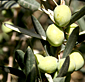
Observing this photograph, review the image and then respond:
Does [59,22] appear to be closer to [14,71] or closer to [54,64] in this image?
[54,64]

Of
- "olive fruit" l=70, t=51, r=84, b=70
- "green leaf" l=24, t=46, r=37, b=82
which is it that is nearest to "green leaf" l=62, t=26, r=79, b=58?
"olive fruit" l=70, t=51, r=84, b=70

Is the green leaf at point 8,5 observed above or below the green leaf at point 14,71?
above

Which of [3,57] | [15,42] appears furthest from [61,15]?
[3,57]

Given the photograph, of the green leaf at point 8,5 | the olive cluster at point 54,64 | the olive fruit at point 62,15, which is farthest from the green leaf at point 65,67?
the green leaf at point 8,5

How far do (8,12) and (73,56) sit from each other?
3.05ft

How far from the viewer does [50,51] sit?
78 cm

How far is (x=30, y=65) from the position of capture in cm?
67

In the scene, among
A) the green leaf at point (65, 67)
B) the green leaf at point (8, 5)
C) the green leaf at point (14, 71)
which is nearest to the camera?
the green leaf at point (65, 67)

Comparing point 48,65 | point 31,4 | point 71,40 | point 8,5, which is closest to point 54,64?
point 48,65

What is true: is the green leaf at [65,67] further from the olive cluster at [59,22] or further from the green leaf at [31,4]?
the green leaf at [31,4]

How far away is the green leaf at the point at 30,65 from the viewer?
649 mm

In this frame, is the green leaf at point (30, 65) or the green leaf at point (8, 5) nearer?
the green leaf at point (30, 65)

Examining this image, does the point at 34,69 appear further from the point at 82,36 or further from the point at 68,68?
the point at 82,36

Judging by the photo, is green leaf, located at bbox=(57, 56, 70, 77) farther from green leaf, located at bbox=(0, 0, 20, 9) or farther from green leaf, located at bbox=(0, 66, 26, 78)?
green leaf, located at bbox=(0, 0, 20, 9)
